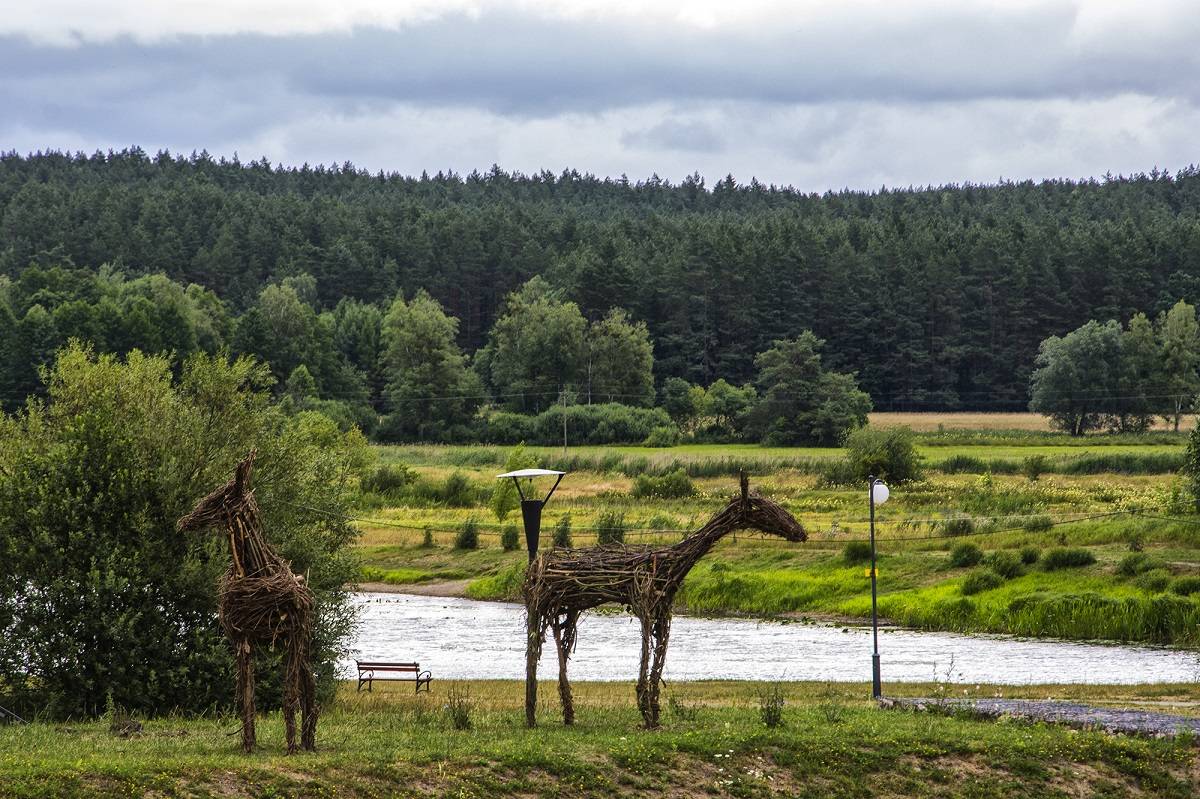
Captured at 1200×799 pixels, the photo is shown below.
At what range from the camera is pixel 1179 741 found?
25203 millimetres

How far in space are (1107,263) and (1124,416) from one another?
41017 millimetres

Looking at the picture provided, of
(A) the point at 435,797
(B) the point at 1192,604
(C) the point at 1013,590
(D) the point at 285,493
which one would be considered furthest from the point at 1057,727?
(C) the point at 1013,590

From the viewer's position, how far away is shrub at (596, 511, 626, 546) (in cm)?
7000

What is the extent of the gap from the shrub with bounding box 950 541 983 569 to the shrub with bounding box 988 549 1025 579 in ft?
4.66

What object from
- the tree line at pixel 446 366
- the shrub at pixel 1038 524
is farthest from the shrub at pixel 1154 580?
the tree line at pixel 446 366

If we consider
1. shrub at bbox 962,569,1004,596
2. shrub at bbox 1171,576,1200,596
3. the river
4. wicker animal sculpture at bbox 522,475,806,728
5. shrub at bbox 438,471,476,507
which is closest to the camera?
wicker animal sculpture at bbox 522,475,806,728

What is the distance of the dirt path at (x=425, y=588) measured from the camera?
74.3 meters

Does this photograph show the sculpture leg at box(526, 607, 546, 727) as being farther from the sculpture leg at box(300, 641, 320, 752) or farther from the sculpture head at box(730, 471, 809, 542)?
the sculpture leg at box(300, 641, 320, 752)

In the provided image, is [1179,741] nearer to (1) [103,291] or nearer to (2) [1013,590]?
(2) [1013,590]

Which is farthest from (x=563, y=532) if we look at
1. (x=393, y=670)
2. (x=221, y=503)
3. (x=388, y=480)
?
(x=221, y=503)

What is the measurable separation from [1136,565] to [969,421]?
91.0 meters

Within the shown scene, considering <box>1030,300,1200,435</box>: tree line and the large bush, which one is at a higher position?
<box>1030,300,1200,435</box>: tree line

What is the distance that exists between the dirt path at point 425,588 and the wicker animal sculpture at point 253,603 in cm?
5088

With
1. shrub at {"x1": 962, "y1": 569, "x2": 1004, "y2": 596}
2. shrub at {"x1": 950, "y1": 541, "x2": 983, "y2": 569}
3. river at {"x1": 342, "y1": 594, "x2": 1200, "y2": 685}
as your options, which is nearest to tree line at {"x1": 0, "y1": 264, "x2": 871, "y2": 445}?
shrub at {"x1": 950, "y1": 541, "x2": 983, "y2": 569}
